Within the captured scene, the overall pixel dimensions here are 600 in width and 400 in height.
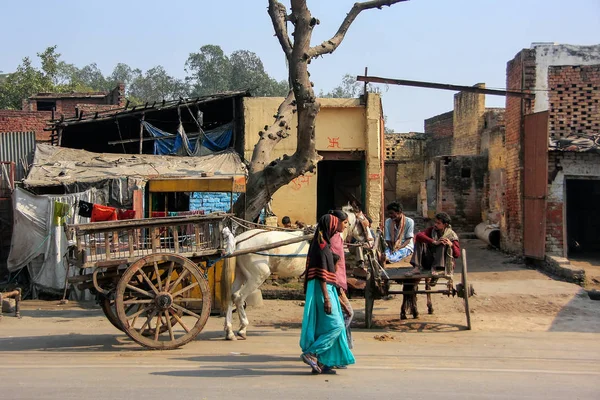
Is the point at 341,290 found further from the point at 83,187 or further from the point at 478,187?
the point at 478,187

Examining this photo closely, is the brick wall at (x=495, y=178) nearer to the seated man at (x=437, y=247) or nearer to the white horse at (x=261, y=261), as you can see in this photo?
the seated man at (x=437, y=247)

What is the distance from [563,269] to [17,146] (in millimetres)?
14235

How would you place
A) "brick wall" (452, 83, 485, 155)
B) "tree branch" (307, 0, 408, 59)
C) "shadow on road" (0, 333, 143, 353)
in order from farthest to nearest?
1. "brick wall" (452, 83, 485, 155)
2. "tree branch" (307, 0, 408, 59)
3. "shadow on road" (0, 333, 143, 353)

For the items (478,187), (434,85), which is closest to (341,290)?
(434,85)

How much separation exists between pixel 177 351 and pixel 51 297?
24.8 feet

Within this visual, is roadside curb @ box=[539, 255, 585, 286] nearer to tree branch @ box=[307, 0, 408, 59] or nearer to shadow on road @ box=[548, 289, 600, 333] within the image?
shadow on road @ box=[548, 289, 600, 333]

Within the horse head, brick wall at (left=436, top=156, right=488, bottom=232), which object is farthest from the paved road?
brick wall at (left=436, top=156, right=488, bottom=232)

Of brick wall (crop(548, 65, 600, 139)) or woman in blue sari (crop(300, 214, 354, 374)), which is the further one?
brick wall (crop(548, 65, 600, 139))

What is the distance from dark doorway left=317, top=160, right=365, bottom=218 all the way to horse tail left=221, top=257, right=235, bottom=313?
1130 cm

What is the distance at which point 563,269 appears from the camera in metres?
14.9

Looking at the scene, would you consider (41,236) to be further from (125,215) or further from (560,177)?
(560,177)

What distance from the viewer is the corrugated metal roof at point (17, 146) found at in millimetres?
17016

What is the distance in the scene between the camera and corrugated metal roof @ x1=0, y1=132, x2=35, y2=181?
17.0 m

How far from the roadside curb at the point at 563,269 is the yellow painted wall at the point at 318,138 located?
581 centimetres
